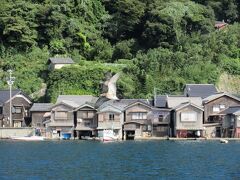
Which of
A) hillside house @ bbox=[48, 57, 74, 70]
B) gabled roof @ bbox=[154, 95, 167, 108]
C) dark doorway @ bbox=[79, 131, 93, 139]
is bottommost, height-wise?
dark doorway @ bbox=[79, 131, 93, 139]

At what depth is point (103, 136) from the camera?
195ft

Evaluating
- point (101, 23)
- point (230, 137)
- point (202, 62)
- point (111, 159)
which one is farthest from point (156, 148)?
point (101, 23)

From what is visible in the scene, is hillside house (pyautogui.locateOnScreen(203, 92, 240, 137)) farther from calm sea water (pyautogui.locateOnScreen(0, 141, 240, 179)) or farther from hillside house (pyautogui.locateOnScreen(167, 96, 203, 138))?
calm sea water (pyautogui.locateOnScreen(0, 141, 240, 179))

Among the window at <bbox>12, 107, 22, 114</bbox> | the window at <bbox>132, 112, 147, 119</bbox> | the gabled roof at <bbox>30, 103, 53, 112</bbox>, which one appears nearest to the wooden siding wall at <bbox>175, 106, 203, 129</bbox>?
the window at <bbox>132, 112, 147, 119</bbox>

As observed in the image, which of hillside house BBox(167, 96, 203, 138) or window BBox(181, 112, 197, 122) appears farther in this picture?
window BBox(181, 112, 197, 122)

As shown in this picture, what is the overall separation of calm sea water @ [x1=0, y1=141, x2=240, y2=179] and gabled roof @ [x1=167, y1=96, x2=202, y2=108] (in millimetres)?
8030

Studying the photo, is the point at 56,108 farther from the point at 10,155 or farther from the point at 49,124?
the point at 10,155

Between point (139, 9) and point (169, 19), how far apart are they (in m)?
3.73

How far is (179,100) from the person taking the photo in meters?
62.2

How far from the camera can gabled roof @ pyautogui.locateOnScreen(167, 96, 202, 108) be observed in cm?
6184

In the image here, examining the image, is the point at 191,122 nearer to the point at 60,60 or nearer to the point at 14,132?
the point at 60,60

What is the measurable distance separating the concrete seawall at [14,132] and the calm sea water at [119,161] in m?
6.74

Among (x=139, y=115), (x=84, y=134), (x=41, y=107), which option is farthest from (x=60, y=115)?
(x=139, y=115)

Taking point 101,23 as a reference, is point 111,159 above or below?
below
